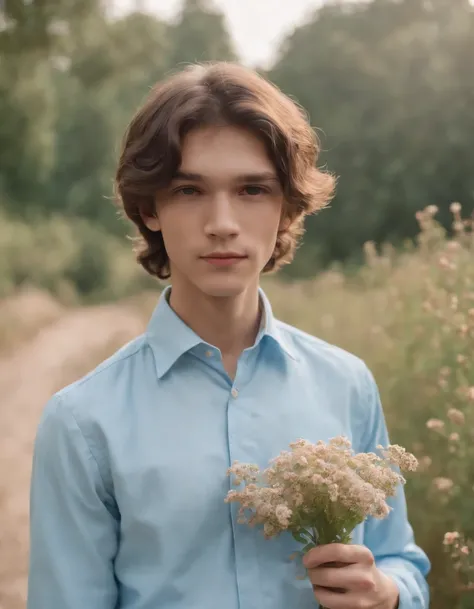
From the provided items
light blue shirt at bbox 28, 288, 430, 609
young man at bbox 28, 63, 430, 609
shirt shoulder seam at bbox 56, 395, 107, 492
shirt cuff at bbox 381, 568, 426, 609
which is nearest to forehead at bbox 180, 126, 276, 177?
young man at bbox 28, 63, 430, 609

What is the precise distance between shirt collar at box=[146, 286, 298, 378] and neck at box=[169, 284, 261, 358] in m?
0.03

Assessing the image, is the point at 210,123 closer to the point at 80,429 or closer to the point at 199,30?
the point at 80,429

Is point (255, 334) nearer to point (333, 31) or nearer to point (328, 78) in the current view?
point (328, 78)

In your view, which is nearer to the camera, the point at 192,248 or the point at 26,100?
the point at 192,248

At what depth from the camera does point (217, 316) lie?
6.52ft

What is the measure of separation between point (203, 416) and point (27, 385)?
7.63 meters

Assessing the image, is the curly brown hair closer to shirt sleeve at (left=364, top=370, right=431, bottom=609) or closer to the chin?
the chin

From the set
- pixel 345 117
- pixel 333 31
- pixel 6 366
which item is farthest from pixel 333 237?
pixel 6 366

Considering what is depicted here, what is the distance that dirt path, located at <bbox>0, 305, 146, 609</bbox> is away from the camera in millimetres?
5258

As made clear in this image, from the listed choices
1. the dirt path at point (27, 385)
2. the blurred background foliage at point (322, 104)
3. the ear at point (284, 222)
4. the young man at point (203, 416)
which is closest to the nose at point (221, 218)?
the young man at point (203, 416)

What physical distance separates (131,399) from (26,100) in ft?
46.1

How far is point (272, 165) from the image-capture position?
1.95 m

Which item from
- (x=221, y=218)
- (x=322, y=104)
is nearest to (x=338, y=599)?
(x=221, y=218)

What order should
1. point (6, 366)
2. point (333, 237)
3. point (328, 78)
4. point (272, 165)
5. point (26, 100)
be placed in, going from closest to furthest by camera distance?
point (272, 165) < point (6, 366) < point (26, 100) < point (333, 237) < point (328, 78)
